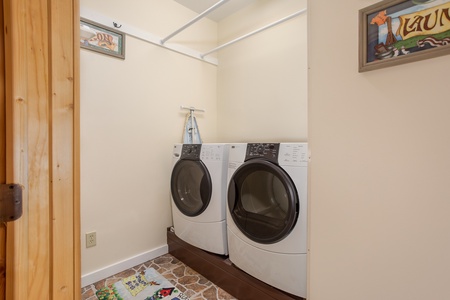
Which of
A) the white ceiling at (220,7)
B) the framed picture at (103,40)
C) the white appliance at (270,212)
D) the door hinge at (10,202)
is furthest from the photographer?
the white ceiling at (220,7)

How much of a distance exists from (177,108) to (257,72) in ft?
2.99

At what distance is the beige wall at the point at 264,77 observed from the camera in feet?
6.34

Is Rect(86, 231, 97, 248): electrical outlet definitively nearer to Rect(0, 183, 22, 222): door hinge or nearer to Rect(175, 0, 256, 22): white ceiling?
Rect(0, 183, 22, 222): door hinge

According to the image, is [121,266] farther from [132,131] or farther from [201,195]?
[132,131]

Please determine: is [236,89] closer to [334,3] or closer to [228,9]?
[228,9]

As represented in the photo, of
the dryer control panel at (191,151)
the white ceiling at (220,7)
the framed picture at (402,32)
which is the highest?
the white ceiling at (220,7)

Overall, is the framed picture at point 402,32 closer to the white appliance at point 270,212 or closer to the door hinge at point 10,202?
the white appliance at point 270,212

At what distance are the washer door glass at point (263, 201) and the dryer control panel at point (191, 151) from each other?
1.45ft

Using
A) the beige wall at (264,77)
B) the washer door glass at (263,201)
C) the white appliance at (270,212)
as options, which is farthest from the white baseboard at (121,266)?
the beige wall at (264,77)

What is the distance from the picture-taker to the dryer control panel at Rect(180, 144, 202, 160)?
1.81 meters

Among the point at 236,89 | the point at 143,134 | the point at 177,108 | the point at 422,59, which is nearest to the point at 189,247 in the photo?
the point at 143,134

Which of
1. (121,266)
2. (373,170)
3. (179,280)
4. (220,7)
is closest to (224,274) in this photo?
(179,280)

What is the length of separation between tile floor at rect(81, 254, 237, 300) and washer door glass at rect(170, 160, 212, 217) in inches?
19.0

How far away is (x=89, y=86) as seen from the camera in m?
1.66
